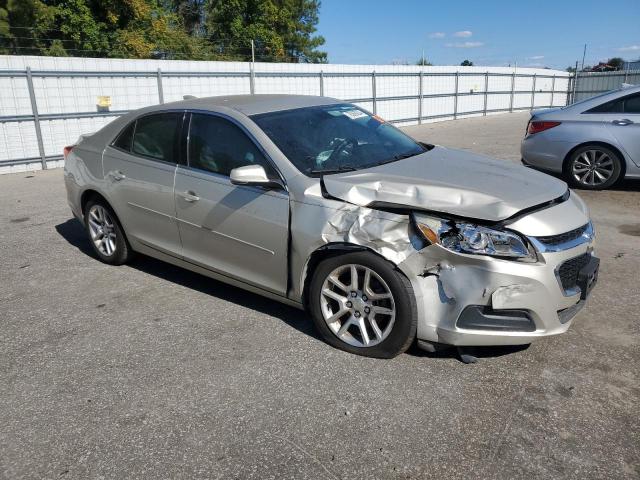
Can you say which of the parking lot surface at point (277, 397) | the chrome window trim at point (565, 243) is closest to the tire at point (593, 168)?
the parking lot surface at point (277, 397)

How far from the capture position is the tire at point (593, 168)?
761cm

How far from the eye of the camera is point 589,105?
7.75 m

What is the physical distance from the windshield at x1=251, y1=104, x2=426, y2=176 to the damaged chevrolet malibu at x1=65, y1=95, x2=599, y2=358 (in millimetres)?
16

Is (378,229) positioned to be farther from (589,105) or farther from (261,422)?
(589,105)

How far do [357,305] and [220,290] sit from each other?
1655mm

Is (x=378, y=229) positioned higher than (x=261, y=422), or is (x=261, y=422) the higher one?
(x=378, y=229)

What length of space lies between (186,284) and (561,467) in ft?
10.8

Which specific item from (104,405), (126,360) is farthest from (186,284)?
(104,405)

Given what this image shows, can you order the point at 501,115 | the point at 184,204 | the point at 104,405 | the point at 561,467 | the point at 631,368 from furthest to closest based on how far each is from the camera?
the point at 501,115, the point at 184,204, the point at 631,368, the point at 104,405, the point at 561,467

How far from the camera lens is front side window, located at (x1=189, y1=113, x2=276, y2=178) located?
3.83 metres

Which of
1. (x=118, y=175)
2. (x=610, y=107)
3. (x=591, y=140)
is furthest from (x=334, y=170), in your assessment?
(x=610, y=107)

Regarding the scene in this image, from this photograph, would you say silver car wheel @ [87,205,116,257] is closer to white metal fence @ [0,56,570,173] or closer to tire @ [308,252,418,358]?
tire @ [308,252,418,358]

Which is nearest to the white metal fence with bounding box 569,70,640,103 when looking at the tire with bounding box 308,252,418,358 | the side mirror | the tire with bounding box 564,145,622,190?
the tire with bounding box 564,145,622,190

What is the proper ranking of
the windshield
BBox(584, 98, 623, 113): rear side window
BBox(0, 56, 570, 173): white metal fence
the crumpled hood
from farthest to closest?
BBox(0, 56, 570, 173): white metal fence < BBox(584, 98, 623, 113): rear side window < the windshield < the crumpled hood
